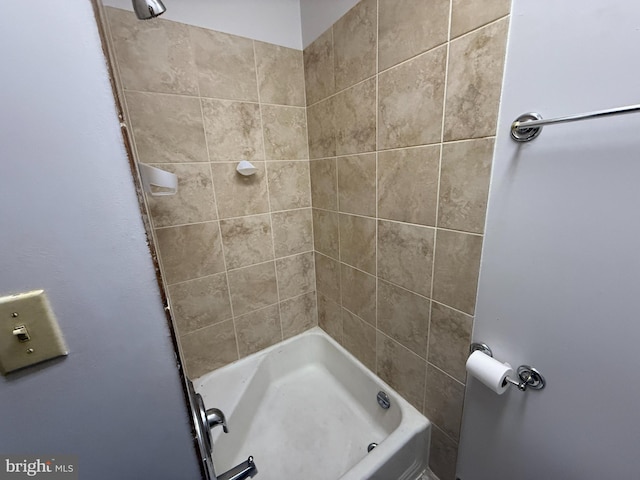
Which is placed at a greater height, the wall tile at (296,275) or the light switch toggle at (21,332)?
the light switch toggle at (21,332)

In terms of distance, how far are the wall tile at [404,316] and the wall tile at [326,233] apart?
0.35m

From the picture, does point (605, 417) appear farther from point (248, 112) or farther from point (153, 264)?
point (248, 112)

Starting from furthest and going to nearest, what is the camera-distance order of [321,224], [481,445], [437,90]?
[321,224] < [481,445] < [437,90]

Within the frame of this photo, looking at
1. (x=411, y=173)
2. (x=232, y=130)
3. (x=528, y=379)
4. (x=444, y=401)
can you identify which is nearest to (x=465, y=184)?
(x=411, y=173)

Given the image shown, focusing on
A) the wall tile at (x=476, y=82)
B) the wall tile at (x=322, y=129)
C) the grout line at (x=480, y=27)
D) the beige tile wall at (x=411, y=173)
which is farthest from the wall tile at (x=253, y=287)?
the grout line at (x=480, y=27)

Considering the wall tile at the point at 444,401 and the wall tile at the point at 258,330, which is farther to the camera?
the wall tile at the point at 258,330

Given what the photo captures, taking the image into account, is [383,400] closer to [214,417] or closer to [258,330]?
[258,330]

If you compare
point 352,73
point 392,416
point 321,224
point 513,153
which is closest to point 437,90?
point 513,153

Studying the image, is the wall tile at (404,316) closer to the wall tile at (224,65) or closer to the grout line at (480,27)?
the grout line at (480,27)

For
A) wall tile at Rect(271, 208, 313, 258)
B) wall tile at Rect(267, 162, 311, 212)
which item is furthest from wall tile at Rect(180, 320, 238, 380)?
wall tile at Rect(267, 162, 311, 212)

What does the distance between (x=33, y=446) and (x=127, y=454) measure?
13cm

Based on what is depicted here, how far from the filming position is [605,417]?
596 millimetres

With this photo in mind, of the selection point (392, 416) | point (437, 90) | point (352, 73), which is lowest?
point (392, 416)

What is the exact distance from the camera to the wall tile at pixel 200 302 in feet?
4.06
